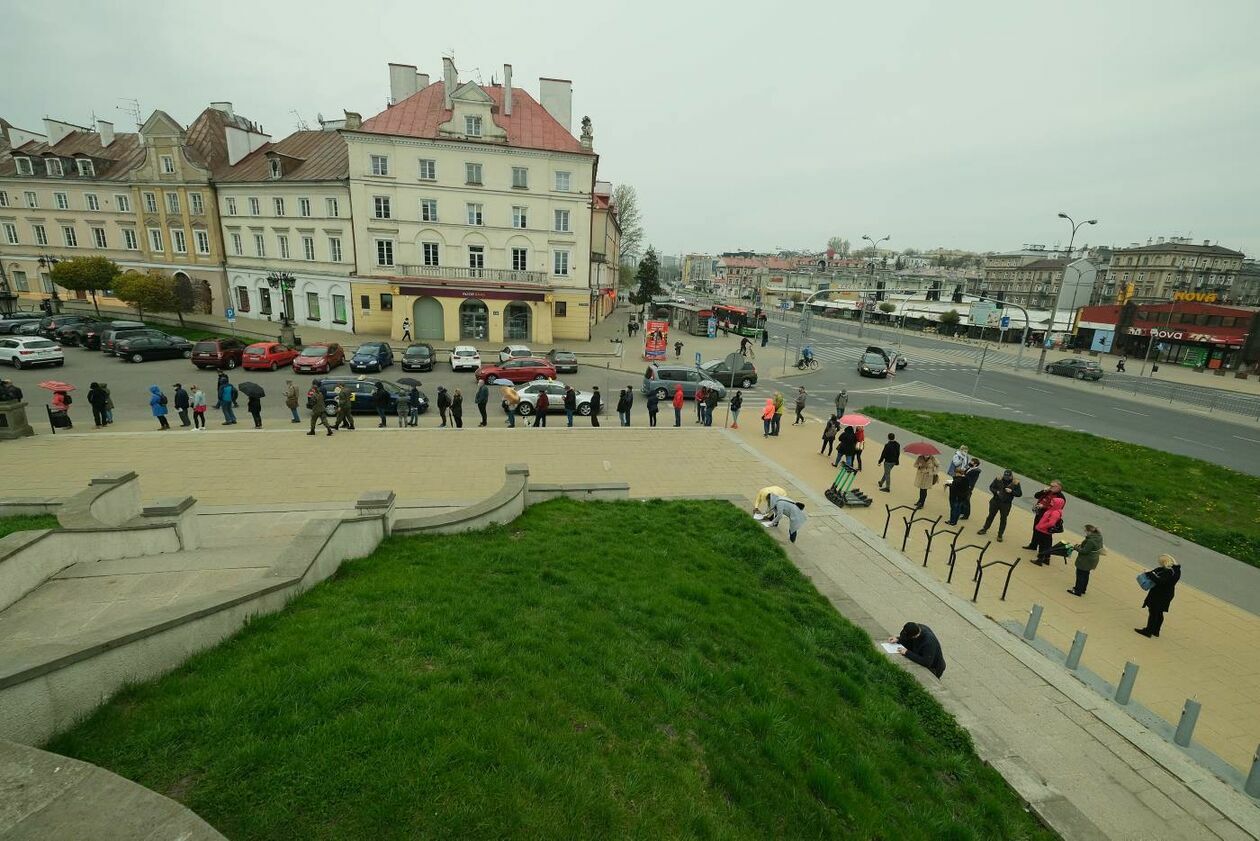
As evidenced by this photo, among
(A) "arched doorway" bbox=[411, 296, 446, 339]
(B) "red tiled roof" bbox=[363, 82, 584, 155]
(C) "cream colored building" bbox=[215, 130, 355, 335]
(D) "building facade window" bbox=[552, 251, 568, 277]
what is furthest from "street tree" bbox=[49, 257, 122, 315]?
(D) "building facade window" bbox=[552, 251, 568, 277]

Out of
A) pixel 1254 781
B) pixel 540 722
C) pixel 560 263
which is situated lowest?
pixel 1254 781

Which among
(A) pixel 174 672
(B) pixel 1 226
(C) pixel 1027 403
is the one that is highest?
(B) pixel 1 226

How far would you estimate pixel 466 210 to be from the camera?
40.1m

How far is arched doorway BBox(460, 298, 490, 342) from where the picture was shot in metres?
41.6

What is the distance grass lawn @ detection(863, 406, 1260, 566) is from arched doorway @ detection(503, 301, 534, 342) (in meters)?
26.2

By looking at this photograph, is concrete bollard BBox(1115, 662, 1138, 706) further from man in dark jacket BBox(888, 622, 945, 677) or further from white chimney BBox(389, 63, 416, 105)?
white chimney BBox(389, 63, 416, 105)

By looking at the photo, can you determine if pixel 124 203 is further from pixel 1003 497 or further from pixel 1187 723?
pixel 1187 723

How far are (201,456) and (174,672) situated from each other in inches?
514

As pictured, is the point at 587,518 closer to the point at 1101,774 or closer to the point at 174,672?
the point at 174,672

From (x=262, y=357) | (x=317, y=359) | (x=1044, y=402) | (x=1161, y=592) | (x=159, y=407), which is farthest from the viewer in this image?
(x=1044, y=402)

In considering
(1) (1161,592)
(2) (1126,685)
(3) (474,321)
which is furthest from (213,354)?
(1) (1161,592)

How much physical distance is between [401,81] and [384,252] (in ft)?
41.4

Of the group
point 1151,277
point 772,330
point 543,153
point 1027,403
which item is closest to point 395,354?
point 543,153

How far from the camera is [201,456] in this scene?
15.7 metres
